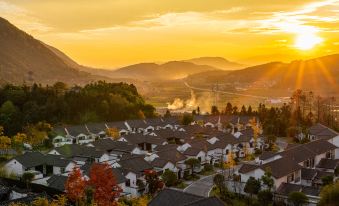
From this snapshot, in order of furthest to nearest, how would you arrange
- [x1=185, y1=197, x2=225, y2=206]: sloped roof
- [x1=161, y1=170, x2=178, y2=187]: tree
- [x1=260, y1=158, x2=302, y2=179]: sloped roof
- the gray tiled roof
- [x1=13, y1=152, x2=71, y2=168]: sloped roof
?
[x1=13, y1=152, x2=71, y2=168]: sloped roof
[x1=161, y1=170, x2=178, y2=187]: tree
[x1=260, y1=158, x2=302, y2=179]: sloped roof
the gray tiled roof
[x1=185, y1=197, x2=225, y2=206]: sloped roof

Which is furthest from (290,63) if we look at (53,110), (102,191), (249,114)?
(102,191)

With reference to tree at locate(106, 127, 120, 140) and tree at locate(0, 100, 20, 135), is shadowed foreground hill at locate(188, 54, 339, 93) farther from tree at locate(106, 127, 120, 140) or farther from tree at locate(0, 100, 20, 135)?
tree at locate(0, 100, 20, 135)

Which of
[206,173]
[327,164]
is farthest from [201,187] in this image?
[327,164]

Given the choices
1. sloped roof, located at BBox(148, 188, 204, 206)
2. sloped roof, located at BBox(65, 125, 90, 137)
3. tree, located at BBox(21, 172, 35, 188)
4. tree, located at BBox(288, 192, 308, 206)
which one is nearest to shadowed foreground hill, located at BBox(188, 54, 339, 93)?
sloped roof, located at BBox(65, 125, 90, 137)

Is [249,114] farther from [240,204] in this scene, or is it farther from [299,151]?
[240,204]

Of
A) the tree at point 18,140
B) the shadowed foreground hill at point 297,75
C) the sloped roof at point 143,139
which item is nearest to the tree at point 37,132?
the tree at point 18,140
